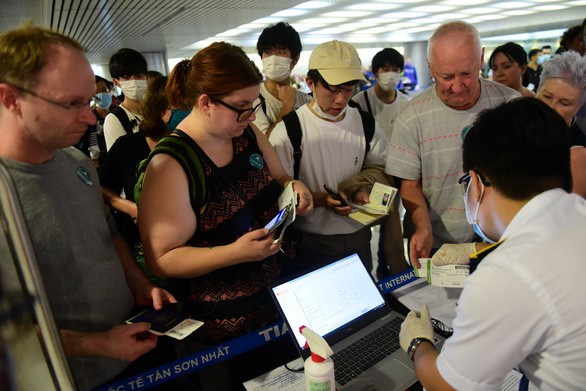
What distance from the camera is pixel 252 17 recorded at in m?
8.84

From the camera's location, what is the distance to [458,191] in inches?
73.0

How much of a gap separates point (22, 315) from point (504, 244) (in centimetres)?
85

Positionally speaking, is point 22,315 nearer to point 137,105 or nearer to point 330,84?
point 330,84

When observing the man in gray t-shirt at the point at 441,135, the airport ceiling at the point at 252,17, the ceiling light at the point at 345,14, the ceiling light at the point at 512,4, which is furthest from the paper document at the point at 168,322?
the ceiling light at the point at 512,4

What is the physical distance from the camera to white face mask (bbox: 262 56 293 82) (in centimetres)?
259

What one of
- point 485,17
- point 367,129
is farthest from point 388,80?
point 485,17

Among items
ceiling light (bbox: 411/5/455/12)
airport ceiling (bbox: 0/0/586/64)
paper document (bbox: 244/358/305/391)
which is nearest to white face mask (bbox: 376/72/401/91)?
paper document (bbox: 244/358/305/391)

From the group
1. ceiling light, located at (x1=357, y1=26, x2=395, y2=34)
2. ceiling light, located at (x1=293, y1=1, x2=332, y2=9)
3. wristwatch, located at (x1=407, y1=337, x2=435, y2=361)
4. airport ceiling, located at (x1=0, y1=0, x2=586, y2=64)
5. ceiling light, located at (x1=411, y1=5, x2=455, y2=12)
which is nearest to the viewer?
wristwatch, located at (x1=407, y1=337, x2=435, y2=361)

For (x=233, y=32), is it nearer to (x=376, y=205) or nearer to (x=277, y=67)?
(x=277, y=67)

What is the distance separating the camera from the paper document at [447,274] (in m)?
1.52

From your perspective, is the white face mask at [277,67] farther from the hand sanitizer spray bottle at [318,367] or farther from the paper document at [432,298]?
the hand sanitizer spray bottle at [318,367]

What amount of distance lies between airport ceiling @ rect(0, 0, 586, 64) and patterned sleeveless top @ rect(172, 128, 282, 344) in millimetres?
4783

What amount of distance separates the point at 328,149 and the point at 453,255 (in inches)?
29.3

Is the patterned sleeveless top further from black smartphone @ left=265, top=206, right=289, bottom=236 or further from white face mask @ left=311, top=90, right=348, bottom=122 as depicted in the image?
white face mask @ left=311, top=90, right=348, bottom=122
